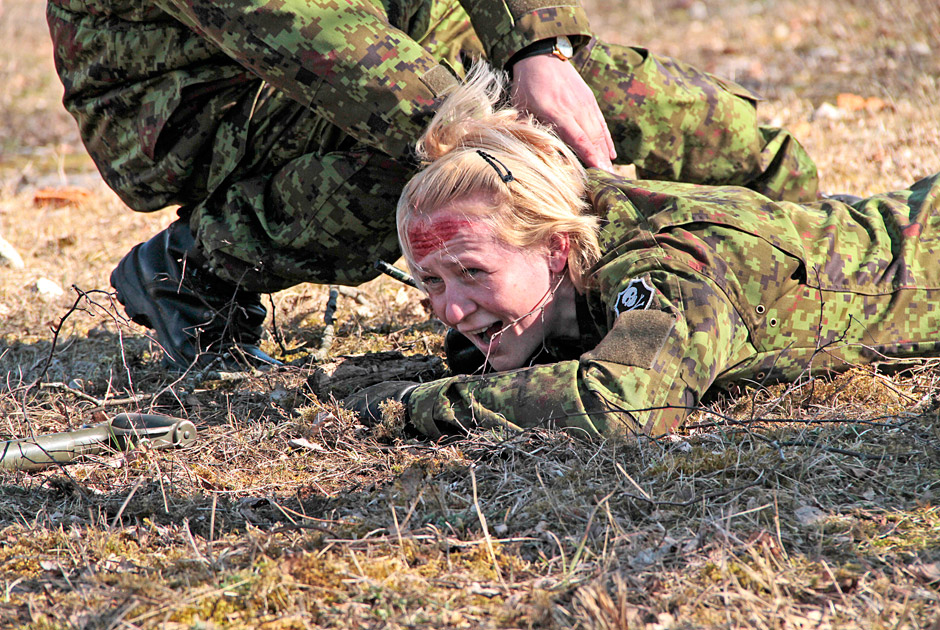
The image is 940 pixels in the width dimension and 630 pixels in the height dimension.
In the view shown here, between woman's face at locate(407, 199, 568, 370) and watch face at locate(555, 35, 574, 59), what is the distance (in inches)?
28.3

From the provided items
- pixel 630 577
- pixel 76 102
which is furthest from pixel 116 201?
pixel 630 577

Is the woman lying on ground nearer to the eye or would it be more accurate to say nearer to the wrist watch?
the eye

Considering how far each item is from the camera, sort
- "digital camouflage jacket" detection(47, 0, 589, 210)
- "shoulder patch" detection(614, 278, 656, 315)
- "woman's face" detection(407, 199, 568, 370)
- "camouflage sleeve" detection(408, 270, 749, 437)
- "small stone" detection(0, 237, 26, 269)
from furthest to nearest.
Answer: "small stone" detection(0, 237, 26, 269)
"digital camouflage jacket" detection(47, 0, 589, 210)
"woman's face" detection(407, 199, 568, 370)
"shoulder patch" detection(614, 278, 656, 315)
"camouflage sleeve" detection(408, 270, 749, 437)

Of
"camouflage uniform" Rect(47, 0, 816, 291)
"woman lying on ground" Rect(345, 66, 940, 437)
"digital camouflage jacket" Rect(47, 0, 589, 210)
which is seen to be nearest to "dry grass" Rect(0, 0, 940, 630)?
"woman lying on ground" Rect(345, 66, 940, 437)

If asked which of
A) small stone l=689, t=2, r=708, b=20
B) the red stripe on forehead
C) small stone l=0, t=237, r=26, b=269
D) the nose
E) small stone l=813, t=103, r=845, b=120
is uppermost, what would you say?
the red stripe on forehead

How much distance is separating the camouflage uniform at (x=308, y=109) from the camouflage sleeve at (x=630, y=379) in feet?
3.34

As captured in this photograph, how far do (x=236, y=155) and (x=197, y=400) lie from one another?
0.97m

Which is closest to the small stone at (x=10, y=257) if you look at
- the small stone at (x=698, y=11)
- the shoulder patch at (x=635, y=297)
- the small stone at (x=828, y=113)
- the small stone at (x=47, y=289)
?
the small stone at (x=47, y=289)

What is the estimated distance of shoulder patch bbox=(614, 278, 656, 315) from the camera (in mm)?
2500

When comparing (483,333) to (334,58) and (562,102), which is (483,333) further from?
(334,58)

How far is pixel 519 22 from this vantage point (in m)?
3.04

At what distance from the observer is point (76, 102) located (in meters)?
3.71

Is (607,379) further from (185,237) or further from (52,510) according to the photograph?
(185,237)

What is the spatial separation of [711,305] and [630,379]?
1.13 ft
